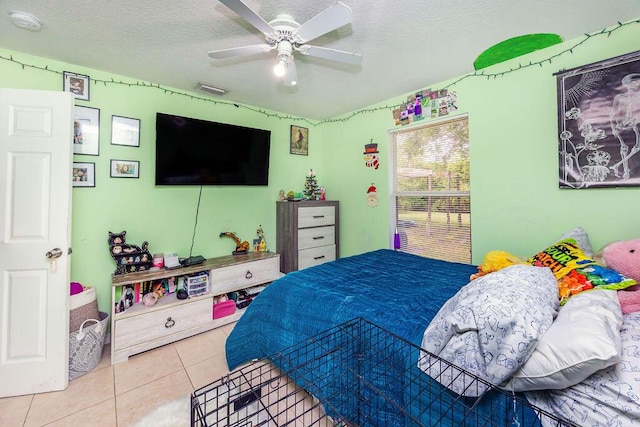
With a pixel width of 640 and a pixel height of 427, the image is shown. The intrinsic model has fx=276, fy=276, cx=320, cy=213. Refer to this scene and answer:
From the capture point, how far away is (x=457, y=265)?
2.30m

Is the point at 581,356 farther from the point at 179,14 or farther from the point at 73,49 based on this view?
the point at 73,49

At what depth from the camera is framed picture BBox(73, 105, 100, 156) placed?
2.32m

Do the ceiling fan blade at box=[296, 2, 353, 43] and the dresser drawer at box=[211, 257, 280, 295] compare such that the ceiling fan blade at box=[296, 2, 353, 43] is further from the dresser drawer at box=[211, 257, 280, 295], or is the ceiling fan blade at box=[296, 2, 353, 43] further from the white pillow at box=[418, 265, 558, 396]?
the dresser drawer at box=[211, 257, 280, 295]

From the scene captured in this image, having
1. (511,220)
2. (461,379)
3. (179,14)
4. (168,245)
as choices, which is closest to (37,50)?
(179,14)

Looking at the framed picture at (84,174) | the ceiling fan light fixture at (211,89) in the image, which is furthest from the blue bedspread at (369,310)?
the ceiling fan light fixture at (211,89)

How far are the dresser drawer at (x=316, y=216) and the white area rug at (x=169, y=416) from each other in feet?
6.64

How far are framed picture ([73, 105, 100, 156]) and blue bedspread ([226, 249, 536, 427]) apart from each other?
1.98 metres

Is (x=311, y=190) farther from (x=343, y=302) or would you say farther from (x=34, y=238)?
(x=34, y=238)

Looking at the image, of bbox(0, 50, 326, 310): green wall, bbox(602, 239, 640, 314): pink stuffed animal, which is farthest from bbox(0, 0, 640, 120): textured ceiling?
bbox(602, 239, 640, 314): pink stuffed animal

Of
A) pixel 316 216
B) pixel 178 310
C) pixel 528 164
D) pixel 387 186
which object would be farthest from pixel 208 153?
pixel 528 164

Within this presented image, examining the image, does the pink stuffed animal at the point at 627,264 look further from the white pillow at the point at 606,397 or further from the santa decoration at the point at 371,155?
the santa decoration at the point at 371,155

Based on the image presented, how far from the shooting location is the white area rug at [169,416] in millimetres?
1558

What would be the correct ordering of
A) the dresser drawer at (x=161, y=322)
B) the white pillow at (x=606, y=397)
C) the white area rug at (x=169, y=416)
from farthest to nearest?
the dresser drawer at (x=161, y=322) < the white area rug at (x=169, y=416) < the white pillow at (x=606, y=397)

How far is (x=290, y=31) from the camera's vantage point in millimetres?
1654
